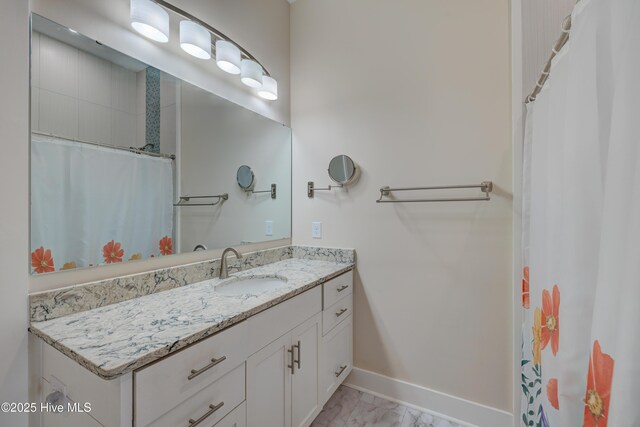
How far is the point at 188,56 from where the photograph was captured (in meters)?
1.39

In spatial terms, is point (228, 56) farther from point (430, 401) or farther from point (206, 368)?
point (430, 401)

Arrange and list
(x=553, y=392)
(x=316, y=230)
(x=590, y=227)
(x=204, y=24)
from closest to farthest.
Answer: (x=590, y=227) → (x=553, y=392) → (x=204, y=24) → (x=316, y=230)

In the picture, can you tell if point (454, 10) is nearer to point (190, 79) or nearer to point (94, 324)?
point (190, 79)

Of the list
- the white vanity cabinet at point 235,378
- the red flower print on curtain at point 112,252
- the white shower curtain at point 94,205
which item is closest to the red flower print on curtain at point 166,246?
the white shower curtain at point 94,205

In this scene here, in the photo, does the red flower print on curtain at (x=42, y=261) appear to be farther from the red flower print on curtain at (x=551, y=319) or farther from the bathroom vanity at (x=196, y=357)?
the red flower print on curtain at (x=551, y=319)

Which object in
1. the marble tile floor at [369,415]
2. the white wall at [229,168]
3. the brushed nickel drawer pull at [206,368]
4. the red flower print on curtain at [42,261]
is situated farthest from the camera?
the marble tile floor at [369,415]

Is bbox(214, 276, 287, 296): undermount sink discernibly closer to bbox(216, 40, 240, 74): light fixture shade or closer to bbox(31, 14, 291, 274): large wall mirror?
bbox(31, 14, 291, 274): large wall mirror

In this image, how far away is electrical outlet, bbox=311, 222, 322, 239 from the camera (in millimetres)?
1953

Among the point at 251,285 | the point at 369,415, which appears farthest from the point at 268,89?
the point at 369,415

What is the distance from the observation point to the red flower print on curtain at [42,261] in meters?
0.88

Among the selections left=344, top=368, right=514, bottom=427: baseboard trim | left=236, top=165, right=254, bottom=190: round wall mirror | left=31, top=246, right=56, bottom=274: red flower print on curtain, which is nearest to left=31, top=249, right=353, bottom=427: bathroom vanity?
left=31, top=246, right=56, bottom=274: red flower print on curtain

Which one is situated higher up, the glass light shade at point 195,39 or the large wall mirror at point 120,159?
the glass light shade at point 195,39

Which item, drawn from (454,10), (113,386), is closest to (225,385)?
(113,386)

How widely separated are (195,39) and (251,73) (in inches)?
14.7
